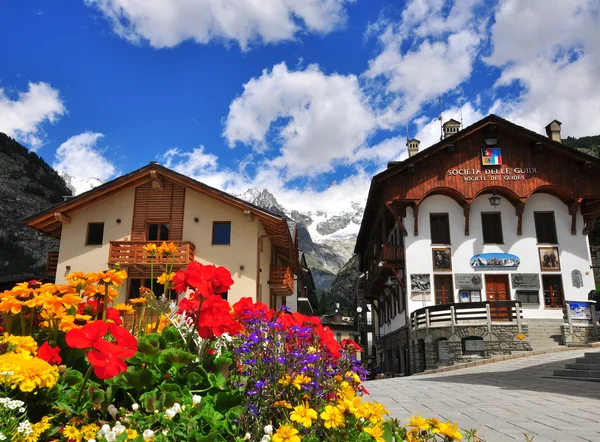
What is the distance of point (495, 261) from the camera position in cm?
2367

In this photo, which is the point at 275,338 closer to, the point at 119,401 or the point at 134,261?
the point at 119,401

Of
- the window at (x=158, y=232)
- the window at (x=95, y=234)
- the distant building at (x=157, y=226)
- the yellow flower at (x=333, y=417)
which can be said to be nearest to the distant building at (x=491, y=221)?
the distant building at (x=157, y=226)

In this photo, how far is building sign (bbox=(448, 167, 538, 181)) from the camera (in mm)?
24406

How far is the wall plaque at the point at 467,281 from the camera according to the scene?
23.4 m

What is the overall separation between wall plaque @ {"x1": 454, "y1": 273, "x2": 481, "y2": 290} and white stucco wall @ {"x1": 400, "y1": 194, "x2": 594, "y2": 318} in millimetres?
216

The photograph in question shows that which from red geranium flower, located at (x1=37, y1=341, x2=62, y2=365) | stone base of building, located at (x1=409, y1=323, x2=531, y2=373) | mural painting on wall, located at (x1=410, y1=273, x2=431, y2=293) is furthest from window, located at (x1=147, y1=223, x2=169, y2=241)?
red geranium flower, located at (x1=37, y1=341, x2=62, y2=365)

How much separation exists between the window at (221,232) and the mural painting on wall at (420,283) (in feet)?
30.6

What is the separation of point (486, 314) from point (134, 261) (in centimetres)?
1466

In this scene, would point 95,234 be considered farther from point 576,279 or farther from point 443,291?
point 576,279

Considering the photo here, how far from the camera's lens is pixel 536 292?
76.1 ft

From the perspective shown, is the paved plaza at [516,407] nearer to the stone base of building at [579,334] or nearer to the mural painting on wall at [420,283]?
the stone base of building at [579,334]

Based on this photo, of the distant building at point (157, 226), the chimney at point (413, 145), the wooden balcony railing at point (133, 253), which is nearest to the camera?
the wooden balcony railing at point (133, 253)

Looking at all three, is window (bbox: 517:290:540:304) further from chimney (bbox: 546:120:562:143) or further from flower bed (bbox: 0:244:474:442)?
flower bed (bbox: 0:244:474:442)

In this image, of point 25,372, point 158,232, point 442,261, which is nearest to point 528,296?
point 442,261
